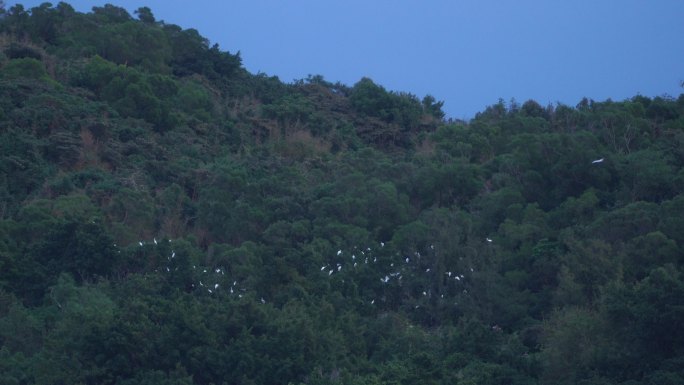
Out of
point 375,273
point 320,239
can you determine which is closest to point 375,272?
point 375,273

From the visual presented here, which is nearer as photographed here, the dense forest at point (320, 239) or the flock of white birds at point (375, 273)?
the dense forest at point (320, 239)

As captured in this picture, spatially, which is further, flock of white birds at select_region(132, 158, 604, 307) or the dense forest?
flock of white birds at select_region(132, 158, 604, 307)

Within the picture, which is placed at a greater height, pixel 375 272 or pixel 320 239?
pixel 320 239

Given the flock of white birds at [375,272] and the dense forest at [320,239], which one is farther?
the flock of white birds at [375,272]

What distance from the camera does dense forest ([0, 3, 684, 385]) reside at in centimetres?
1302

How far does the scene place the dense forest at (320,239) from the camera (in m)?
13.0

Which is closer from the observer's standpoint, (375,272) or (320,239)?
(375,272)

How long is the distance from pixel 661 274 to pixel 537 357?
204cm

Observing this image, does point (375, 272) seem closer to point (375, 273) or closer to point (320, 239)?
point (375, 273)

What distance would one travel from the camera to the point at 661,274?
12117 millimetres

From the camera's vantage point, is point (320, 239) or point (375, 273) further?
point (320, 239)

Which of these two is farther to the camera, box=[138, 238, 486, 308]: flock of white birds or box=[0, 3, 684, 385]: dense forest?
box=[138, 238, 486, 308]: flock of white birds

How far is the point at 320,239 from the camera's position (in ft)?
58.6

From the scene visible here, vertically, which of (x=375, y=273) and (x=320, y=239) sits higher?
(x=320, y=239)
